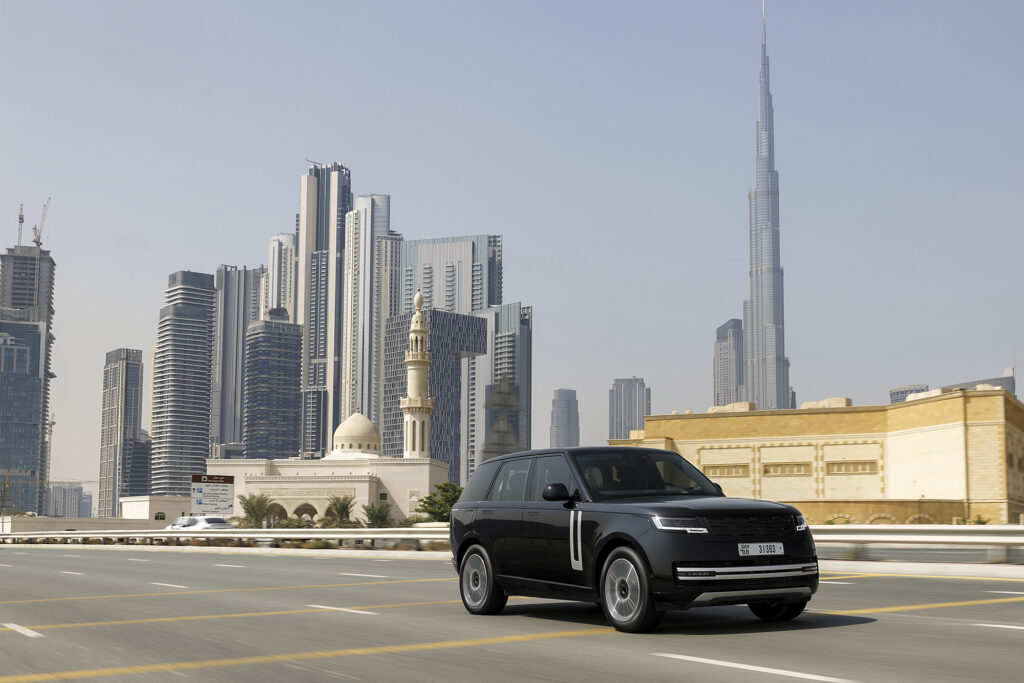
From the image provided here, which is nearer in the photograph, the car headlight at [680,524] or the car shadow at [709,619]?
the car headlight at [680,524]

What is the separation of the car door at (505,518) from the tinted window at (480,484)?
0.14 metres

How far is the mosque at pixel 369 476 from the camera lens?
12375 centimetres

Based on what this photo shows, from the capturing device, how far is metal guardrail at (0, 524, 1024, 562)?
1980 centimetres

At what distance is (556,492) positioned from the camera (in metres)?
10.9

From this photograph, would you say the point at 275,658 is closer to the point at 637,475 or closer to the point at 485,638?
the point at 485,638

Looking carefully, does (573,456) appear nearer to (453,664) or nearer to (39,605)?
(453,664)

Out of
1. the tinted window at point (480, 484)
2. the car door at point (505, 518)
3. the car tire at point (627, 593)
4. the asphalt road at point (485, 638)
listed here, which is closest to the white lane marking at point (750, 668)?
the asphalt road at point (485, 638)

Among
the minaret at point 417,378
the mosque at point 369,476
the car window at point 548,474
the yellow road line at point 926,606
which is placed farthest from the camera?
the mosque at point 369,476

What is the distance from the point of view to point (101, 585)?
65.1 ft

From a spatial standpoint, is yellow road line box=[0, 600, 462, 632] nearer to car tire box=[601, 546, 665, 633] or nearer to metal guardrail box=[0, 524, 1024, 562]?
car tire box=[601, 546, 665, 633]

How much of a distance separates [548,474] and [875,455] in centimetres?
5385

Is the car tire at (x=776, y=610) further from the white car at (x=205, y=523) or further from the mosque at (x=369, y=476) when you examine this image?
the mosque at (x=369, y=476)

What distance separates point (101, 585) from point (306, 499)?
109553 mm

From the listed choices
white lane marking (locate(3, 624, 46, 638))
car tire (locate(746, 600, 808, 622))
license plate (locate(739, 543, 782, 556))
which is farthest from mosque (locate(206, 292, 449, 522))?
license plate (locate(739, 543, 782, 556))
